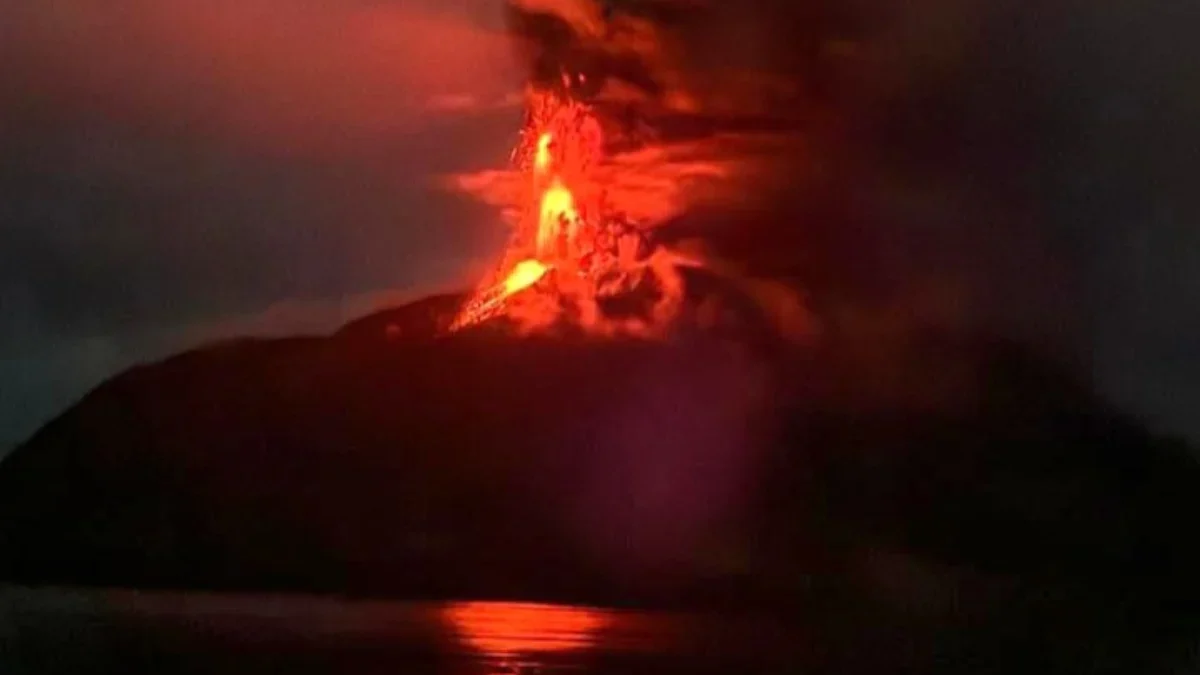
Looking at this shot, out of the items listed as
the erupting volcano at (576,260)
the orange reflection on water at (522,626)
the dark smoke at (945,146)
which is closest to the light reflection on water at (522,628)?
the orange reflection on water at (522,626)

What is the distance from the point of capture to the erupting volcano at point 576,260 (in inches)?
57.1

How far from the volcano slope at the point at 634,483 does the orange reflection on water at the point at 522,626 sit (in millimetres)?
18

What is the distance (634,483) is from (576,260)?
0.21 metres

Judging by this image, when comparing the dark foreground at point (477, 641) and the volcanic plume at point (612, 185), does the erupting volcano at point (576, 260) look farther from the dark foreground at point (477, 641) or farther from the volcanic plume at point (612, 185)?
the dark foreground at point (477, 641)

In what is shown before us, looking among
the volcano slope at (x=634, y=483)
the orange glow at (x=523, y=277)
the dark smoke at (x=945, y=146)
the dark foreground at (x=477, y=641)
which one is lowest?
the dark foreground at (x=477, y=641)

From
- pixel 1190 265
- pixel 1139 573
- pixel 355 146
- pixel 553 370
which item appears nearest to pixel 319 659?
pixel 553 370

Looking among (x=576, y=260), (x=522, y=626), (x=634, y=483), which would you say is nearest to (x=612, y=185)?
(x=576, y=260)

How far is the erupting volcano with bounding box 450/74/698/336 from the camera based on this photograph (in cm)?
145

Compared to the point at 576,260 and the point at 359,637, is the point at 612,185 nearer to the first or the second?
the point at 576,260

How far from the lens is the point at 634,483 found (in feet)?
4.80

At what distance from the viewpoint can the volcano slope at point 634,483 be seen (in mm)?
1438

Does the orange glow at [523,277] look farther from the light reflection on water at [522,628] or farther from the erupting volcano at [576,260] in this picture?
the light reflection on water at [522,628]

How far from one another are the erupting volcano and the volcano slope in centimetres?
2

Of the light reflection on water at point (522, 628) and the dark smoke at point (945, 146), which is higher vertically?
the dark smoke at point (945, 146)
